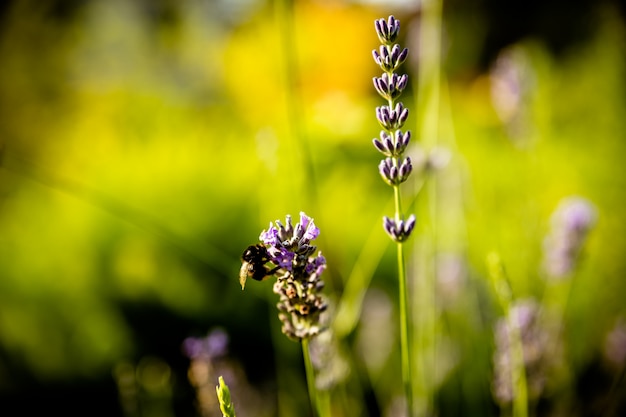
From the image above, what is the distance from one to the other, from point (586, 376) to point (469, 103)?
8.78 ft

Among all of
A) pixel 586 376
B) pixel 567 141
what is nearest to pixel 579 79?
pixel 567 141

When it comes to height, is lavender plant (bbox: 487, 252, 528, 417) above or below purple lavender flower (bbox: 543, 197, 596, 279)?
below

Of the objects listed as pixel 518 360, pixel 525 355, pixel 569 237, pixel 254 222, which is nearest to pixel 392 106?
pixel 518 360

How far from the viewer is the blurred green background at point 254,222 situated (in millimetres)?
1175

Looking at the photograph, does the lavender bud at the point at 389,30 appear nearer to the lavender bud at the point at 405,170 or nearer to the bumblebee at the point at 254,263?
the lavender bud at the point at 405,170

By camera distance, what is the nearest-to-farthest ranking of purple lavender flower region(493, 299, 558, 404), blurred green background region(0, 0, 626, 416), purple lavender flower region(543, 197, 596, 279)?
purple lavender flower region(493, 299, 558, 404) → purple lavender flower region(543, 197, 596, 279) → blurred green background region(0, 0, 626, 416)

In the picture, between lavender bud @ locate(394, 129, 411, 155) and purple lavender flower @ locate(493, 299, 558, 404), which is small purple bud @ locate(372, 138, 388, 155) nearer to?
Answer: lavender bud @ locate(394, 129, 411, 155)

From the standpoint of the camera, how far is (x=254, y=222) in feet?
5.94

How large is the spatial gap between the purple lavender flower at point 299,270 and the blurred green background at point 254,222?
359mm

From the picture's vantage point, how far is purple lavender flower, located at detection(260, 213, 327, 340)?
0.45 meters

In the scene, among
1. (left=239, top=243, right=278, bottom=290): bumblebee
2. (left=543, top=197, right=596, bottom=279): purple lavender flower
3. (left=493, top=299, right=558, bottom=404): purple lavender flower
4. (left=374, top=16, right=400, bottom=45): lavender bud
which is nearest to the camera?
(left=374, top=16, right=400, bottom=45): lavender bud

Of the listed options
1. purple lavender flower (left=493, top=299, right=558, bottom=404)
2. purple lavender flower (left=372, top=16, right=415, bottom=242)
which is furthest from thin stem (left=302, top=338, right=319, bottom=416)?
purple lavender flower (left=493, top=299, right=558, bottom=404)

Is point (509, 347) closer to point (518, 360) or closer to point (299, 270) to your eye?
point (518, 360)

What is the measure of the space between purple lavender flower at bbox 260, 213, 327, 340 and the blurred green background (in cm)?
36
